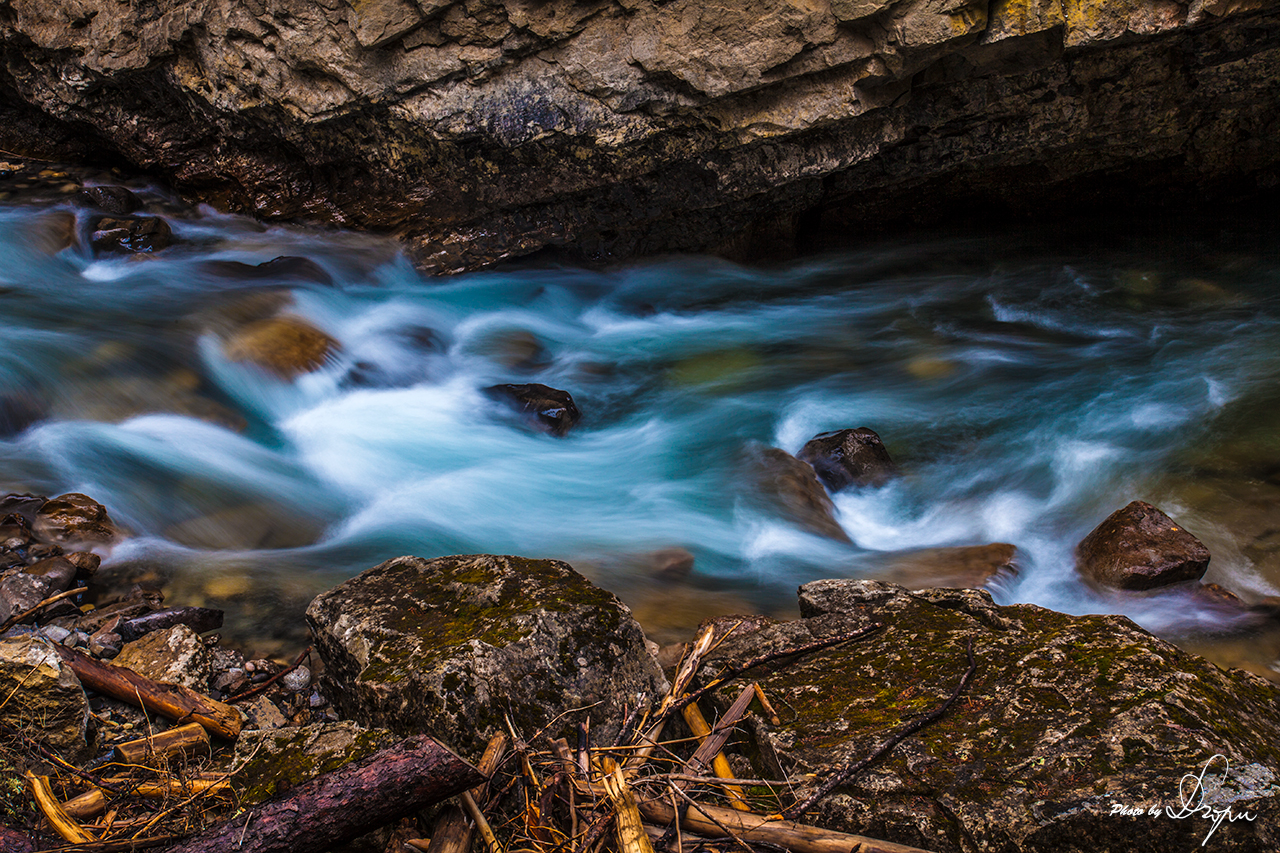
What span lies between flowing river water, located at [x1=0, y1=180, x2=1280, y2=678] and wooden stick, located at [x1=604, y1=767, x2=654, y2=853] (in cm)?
180

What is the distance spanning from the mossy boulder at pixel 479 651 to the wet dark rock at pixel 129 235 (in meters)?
5.52

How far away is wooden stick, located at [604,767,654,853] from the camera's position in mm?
1678

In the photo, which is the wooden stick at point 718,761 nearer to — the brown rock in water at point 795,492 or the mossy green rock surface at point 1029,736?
the mossy green rock surface at point 1029,736

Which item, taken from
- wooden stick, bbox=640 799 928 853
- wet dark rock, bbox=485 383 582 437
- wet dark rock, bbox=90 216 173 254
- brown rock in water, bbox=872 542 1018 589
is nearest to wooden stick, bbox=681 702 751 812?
wooden stick, bbox=640 799 928 853

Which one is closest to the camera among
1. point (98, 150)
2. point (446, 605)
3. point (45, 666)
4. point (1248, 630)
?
point (45, 666)

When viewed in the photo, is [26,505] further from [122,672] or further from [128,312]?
[128,312]

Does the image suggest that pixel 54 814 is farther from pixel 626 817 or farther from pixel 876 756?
pixel 876 756

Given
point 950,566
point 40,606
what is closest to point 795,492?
point 950,566

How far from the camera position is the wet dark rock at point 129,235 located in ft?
21.7

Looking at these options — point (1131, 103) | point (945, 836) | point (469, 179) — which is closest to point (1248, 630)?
point (945, 836)

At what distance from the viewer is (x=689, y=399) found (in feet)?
19.8

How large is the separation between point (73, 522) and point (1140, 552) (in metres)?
5.29

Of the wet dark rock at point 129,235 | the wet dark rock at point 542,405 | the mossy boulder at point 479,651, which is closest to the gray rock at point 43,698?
the mossy boulder at point 479,651

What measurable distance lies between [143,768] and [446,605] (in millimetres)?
958
